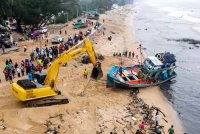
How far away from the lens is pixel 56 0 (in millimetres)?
62531

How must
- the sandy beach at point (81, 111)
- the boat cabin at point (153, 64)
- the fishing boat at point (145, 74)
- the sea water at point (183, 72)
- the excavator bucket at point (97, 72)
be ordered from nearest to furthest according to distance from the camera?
the sandy beach at point (81, 111), the sea water at point (183, 72), the excavator bucket at point (97, 72), the fishing boat at point (145, 74), the boat cabin at point (153, 64)

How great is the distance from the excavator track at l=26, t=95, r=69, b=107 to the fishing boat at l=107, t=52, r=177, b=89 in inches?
301

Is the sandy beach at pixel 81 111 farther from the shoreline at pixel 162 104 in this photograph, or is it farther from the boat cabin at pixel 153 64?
the boat cabin at pixel 153 64

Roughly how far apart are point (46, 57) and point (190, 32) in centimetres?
5646

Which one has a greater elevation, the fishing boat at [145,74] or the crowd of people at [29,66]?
the crowd of people at [29,66]

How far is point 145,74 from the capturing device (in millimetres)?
36031

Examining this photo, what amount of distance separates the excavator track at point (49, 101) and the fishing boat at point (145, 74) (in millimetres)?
7640

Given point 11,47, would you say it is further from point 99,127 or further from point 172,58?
point 99,127

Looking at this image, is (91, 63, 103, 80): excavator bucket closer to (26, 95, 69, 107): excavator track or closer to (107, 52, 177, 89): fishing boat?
(107, 52, 177, 89): fishing boat

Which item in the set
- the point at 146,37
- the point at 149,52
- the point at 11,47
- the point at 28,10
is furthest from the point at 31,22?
the point at 146,37

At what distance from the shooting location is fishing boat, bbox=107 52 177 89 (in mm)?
32906

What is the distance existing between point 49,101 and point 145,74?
1385cm

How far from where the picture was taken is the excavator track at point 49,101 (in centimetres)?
2451

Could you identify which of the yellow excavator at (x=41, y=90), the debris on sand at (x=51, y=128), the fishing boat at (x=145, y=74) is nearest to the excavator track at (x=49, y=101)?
the yellow excavator at (x=41, y=90)
